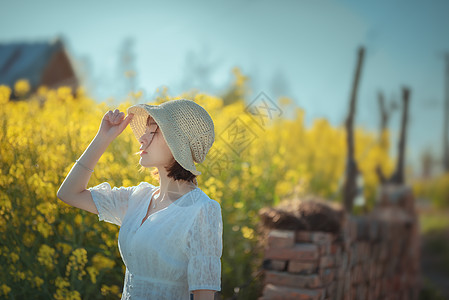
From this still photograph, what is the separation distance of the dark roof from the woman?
632cm

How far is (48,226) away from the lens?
207 cm

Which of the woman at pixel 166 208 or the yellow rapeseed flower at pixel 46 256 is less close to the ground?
the woman at pixel 166 208

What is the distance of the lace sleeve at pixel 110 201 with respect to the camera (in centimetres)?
153

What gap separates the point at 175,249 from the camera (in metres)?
1.33

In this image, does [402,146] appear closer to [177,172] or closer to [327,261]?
[327,261]

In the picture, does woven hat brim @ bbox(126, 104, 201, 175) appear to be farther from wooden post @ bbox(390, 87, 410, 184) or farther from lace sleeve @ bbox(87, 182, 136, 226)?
wooden post @ bbox(390, 87, 410, 184)

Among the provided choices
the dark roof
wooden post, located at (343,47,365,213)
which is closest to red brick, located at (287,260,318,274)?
wooden post, located at (343,47,365,213)

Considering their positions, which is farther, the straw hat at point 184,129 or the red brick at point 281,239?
the red brick at point 281,239

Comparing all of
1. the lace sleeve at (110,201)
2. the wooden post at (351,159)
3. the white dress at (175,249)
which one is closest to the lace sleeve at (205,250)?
the white dress at (175,249)

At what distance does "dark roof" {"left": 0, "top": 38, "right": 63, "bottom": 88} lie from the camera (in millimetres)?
7270

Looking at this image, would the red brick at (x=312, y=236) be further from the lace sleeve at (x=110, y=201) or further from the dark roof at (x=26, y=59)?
the dark roof at (x=26, y=59)

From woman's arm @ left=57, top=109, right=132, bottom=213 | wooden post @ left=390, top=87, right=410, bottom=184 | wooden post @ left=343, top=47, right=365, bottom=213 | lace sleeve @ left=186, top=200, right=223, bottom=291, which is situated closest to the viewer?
lace sleeve @ left=186, top=200, right=223, bottom=291

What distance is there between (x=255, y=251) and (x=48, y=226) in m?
1.32

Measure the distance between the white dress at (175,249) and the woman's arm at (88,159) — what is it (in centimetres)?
21
